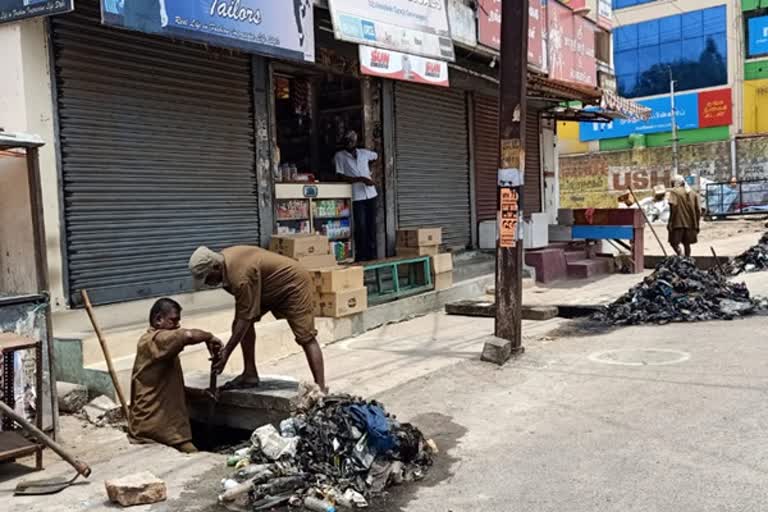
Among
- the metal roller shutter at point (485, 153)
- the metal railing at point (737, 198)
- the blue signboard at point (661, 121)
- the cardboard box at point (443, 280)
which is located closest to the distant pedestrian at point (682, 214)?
the metal roller shutter at point (485, 153)

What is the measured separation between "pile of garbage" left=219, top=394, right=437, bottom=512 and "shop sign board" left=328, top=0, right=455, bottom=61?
5.00 metres

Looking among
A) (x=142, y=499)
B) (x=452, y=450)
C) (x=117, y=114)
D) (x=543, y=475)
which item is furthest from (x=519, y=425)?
(x=117, y=114)

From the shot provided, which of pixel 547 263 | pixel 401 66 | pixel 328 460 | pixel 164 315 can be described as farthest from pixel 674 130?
pixel 328 460

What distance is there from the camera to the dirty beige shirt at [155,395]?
18.3 ft

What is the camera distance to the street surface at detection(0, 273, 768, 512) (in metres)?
4.20

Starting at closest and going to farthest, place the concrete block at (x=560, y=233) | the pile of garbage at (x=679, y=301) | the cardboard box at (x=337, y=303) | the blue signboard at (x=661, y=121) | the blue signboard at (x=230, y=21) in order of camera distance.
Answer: the blue signboard at (x=230, y=21) → the cardboard box at (x=337, y=303) → the pile of garbage at (x=679, y=301) → the concrete block at (x=560, y=233) → the blue signboard at (x=661, y=121)

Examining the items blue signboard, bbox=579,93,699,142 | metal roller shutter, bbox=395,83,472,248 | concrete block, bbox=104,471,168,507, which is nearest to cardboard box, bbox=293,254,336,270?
metal roller shutter, bbox=395,83,472,248

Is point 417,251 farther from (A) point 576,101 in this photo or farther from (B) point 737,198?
(B) point 737,198

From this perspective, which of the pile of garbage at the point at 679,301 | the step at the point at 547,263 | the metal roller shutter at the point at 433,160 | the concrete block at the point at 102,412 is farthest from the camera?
the step at the point at 547,263

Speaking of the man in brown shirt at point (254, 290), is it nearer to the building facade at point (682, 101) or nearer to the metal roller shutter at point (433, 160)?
the metal roller shutter at point (433, 160)

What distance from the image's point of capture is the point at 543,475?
4.47m

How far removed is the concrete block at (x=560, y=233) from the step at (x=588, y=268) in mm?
649

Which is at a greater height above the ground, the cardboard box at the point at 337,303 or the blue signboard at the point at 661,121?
the blue signboard at the point at 661,121

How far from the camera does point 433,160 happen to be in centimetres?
1312
